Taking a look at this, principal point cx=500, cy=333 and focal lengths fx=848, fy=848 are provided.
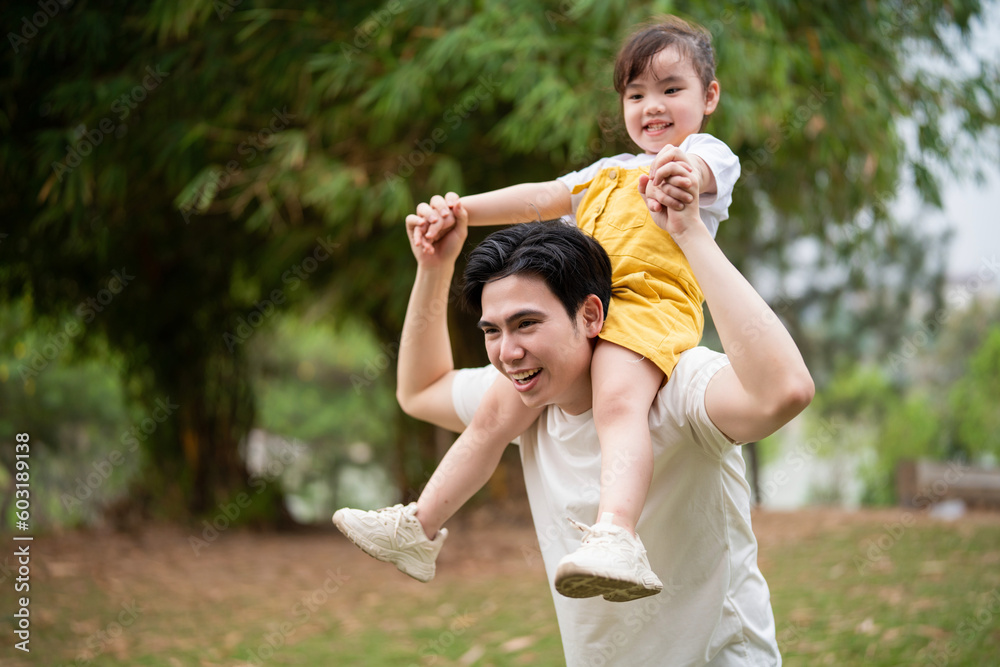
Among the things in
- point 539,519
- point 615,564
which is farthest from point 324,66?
point 615,564

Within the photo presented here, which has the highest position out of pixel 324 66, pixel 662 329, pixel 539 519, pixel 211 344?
pixel 324 66

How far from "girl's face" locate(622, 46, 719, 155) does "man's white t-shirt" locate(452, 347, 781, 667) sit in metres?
0.42

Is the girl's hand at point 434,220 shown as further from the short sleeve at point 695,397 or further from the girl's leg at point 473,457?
the short sleeve at point 695,397

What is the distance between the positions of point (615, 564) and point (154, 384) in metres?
6.46

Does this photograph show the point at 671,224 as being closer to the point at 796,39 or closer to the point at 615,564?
the point at 615,564

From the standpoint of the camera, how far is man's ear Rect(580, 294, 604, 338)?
4.71 ft

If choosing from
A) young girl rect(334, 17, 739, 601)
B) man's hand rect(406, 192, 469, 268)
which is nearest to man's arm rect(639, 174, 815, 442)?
young girl rect(334, 17, 739, 601)

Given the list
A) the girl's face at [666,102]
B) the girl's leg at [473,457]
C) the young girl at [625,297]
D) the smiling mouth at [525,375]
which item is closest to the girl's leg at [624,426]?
the young girl at [625,297]

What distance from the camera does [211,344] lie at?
6.96m

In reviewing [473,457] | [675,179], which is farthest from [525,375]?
[675,179]

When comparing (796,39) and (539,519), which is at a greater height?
(796,39)

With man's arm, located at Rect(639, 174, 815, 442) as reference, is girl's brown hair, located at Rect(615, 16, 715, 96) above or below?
above

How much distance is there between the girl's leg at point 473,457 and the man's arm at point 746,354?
0.44 m

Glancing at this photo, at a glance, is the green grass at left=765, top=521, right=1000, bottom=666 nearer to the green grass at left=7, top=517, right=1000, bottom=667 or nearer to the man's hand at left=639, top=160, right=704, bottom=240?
the green grass at left=7, top=517, right=1000, bottom=667
